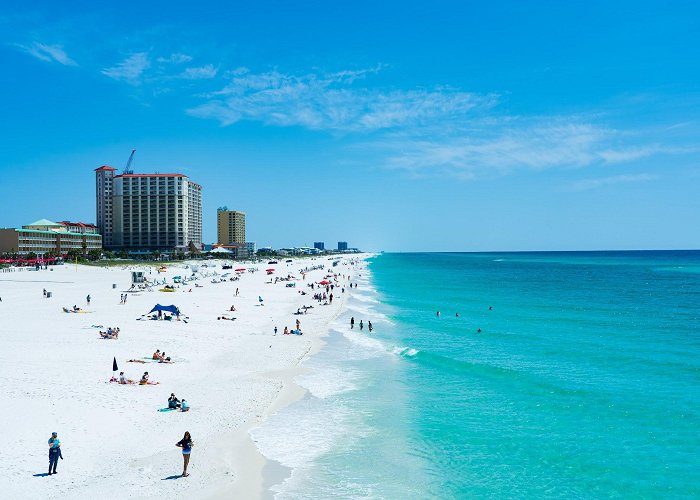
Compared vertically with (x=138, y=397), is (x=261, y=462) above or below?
below

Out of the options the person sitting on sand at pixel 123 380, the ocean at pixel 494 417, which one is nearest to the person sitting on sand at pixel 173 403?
the ocean at pixel 494 417

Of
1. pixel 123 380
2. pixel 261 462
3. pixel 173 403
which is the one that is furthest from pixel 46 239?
pixel 261 462

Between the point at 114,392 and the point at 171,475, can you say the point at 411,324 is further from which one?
the point at 171,475

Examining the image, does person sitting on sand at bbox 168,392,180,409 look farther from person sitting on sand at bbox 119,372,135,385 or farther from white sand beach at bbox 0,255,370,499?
person sitting on sand at bbox 119,372,135,385

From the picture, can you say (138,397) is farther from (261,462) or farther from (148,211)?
(148,211)

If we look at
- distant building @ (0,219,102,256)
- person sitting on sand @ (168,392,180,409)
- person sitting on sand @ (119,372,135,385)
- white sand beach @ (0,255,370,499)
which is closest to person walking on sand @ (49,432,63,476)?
white sand beach @ (0,255,370,499)

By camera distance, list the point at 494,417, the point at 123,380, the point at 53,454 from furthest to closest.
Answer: the point at 123,380, the point at 494,417, the point at 53,454

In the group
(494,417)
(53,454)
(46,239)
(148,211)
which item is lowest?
(494,417)
